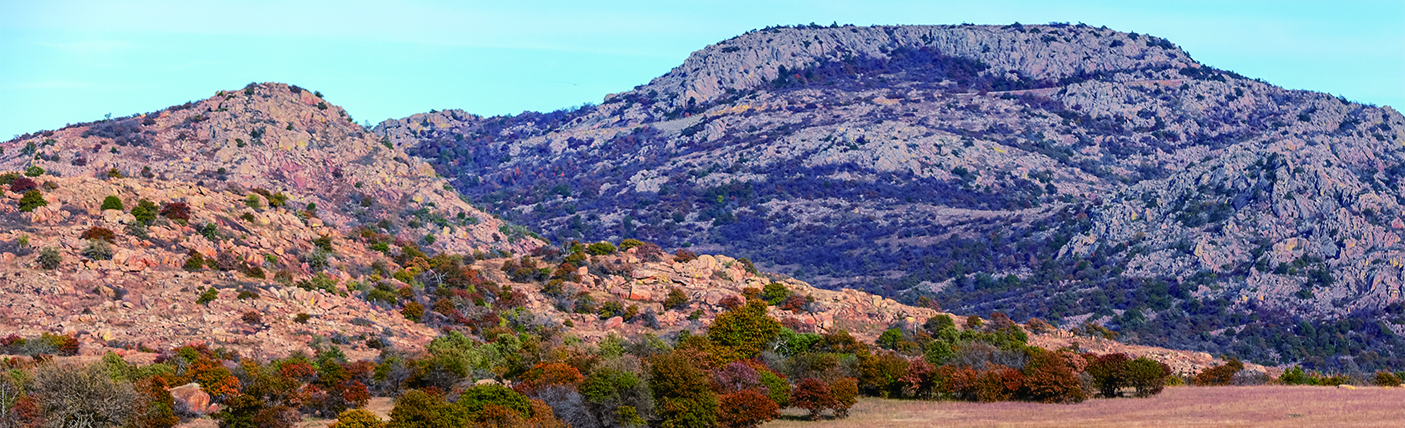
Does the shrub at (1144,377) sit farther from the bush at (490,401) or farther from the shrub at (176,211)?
the shrub at (176,211)

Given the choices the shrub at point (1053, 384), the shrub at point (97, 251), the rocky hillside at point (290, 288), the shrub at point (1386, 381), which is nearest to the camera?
the shrub at point (1053, 384)

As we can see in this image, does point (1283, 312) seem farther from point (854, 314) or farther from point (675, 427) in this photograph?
point (675, 427)

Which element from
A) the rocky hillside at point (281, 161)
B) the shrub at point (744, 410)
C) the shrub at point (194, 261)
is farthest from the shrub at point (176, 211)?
the shrub at point (744, 410)

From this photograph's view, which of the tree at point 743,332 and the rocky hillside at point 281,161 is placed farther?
the rocky hillside at point 281,161

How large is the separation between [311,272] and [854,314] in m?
39.1

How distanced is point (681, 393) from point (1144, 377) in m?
25.5

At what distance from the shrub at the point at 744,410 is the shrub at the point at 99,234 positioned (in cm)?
4024

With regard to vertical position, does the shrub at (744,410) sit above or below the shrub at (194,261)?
below

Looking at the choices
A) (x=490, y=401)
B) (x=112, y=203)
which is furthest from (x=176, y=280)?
(x=490, y=401)

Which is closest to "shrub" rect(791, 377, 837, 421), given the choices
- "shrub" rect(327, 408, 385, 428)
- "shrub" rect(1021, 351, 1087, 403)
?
"shrub" rect(1021, 351, 1087, 403)

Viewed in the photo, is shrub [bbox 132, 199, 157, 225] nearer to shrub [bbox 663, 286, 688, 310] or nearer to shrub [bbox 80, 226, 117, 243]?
shrub [bbox 80, 226, 117, 243]

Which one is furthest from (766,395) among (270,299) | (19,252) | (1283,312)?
(1283,312)

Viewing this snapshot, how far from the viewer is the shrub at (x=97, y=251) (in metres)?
79.1

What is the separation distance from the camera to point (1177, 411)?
212 ft
